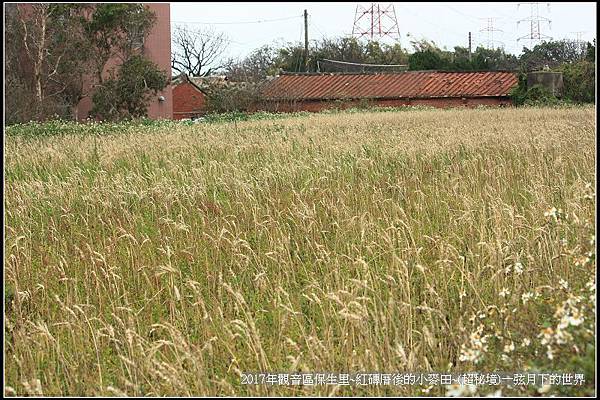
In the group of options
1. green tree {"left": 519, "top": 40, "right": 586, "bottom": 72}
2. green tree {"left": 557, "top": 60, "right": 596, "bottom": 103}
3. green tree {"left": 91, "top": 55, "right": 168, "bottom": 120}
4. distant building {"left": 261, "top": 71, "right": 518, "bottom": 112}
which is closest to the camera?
green tree {"left": 91, "top": 55, "right": 168, "bottom": 120}

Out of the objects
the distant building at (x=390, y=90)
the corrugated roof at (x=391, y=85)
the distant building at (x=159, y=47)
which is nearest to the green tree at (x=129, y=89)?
the distant building at (x=159, y=47)

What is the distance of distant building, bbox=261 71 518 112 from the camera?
38062 millimetres

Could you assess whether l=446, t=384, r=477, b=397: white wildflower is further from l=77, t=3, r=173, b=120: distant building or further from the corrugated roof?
the corrugated roof

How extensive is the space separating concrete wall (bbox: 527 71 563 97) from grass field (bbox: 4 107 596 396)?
27.5 meters

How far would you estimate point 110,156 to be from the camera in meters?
10.6

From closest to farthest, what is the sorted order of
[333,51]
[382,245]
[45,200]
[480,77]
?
[382,245] → [45,200] → [480,77] → [333,51]

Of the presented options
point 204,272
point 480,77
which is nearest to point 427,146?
point 204,272

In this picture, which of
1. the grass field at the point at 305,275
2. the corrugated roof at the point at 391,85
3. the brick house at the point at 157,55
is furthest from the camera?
the corrugated roof at the point at 391,85

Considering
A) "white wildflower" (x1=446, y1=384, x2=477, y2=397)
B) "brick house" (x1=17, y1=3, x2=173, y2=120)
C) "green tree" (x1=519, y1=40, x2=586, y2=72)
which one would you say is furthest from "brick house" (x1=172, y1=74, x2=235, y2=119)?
"white wildflower" (x1=446, y1=384, x2=477, y2=397)

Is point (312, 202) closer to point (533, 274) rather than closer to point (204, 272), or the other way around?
point (204, 272)

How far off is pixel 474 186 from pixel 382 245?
210cm

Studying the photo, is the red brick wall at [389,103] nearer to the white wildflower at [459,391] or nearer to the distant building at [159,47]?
the distant building at [159,47]

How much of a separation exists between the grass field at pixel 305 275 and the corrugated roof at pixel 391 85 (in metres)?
30.1

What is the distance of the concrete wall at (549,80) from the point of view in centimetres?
3472
